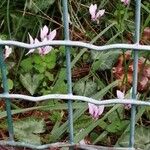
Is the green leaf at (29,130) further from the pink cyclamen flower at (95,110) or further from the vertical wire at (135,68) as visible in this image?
the vertical wire at (135,68)

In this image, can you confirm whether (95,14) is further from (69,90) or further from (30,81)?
(69,90)

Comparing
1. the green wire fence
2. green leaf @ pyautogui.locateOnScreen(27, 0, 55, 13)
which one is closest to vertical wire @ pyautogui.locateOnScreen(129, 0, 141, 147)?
the green wire fence

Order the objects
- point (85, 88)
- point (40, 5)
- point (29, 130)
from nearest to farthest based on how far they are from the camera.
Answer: point (29, 130), point (85, 88), point (40, 5)

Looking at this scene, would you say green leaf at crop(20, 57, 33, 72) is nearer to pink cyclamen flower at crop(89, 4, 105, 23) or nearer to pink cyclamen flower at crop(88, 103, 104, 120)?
pink cyclamen flower at crop(89, 4, 105, 23)

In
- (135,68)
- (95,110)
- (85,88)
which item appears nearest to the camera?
(135,68)

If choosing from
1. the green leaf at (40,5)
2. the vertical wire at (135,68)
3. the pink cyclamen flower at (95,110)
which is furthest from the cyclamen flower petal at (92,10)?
the vertical wire at (135,68)

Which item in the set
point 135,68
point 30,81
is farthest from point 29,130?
point 135,68
